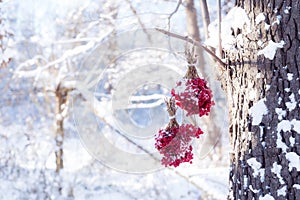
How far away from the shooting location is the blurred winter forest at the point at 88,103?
4633mm

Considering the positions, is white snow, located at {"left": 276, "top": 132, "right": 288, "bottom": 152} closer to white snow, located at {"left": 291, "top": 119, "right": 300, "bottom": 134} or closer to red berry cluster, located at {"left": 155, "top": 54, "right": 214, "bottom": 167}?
white snow, located at {"left": 291, "top": 119, "right": 300, "bottom": 134}

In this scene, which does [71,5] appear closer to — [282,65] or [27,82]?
[27,82]

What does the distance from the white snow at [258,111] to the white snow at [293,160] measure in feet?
0.49

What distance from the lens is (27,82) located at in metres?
6.86

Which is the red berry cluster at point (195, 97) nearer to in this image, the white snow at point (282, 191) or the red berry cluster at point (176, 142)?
the red berry cluster at point (176, 142)

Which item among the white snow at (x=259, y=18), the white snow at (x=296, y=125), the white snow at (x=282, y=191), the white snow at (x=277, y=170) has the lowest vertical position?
the white snow at (x=282, y=191)

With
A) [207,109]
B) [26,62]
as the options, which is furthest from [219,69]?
[26,62]

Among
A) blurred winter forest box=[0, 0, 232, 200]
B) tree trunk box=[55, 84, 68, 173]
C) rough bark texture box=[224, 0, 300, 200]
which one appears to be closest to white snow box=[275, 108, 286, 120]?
rough bark texture box=[224, 0, 300, 200]

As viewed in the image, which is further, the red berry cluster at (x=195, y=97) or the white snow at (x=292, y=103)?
the red berry cluster at (x=195, y=97)

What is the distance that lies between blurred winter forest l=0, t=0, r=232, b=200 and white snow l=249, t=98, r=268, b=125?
1.75 meters

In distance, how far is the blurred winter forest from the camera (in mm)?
4633

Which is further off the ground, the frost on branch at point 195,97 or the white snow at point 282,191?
the frost on branch at point 195,97

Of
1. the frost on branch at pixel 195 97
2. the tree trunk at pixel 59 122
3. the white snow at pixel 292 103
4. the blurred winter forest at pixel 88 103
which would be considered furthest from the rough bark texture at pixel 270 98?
the tree trunk at pixel 59 122

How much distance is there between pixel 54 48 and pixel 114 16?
105 cm
